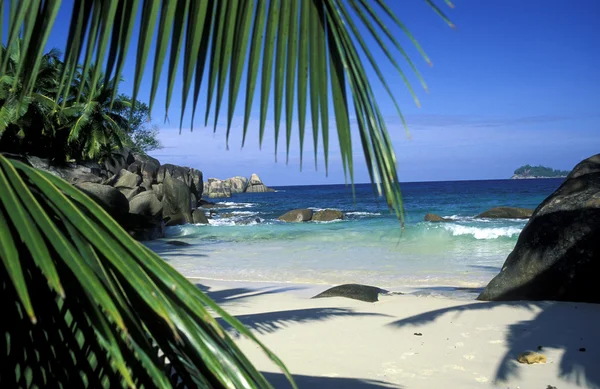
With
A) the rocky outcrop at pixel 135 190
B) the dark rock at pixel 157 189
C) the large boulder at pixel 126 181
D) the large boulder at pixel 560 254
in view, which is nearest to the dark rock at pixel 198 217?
the rocky outcrop at pixel 135 190

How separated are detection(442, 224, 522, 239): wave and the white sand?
48.2 ft

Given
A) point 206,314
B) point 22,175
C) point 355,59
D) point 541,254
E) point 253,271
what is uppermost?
point 355,59

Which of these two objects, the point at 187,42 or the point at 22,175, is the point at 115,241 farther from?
the point at 187,42

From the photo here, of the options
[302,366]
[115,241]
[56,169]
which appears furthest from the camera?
[56,169]

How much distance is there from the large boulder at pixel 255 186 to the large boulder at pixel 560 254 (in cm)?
8625

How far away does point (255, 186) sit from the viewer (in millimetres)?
94188

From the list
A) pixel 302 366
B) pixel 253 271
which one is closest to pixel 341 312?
pixel 302 366

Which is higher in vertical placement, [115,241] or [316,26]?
[316,26]

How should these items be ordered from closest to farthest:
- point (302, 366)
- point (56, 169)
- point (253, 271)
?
point (302, 366) < point (253, 271) < point (56, 169)

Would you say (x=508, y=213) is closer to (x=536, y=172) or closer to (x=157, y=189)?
(x=157, y=189)

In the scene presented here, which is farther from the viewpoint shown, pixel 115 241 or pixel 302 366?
pixel 302 366

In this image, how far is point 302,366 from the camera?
4.91m

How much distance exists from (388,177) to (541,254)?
7.57m

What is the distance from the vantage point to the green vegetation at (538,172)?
143000 mm
